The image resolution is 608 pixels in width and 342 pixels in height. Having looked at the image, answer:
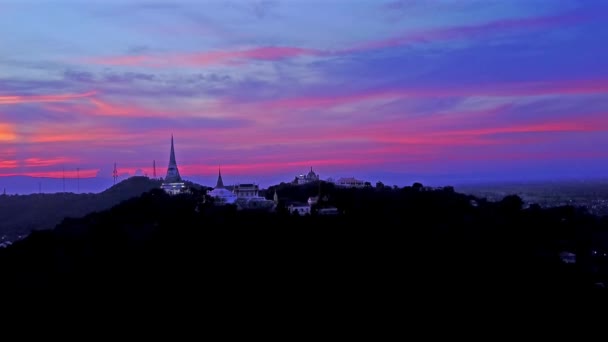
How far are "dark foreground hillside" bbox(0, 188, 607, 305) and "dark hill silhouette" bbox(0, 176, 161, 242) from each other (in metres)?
69.5

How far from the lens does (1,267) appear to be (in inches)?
1501

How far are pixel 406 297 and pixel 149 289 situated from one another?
30.9 ft

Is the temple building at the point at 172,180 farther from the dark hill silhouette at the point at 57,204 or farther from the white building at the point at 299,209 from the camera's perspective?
the white building at the point at 299,209

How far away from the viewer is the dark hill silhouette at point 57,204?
121 meters

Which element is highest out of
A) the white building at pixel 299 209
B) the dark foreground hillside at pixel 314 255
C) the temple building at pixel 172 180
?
the temple building at pixel 172 180

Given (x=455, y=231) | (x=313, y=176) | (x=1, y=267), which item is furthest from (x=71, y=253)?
(x=313, y=176)

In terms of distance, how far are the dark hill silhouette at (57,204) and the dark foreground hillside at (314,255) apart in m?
69.5

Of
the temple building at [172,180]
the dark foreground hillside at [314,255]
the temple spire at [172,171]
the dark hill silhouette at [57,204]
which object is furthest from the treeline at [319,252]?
the dark hill silhouette at [57,204]

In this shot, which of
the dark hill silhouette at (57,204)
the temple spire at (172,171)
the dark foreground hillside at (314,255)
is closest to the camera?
the dark foreground hillside at (314,255)

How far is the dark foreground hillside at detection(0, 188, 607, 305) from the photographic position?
2844 centimetres

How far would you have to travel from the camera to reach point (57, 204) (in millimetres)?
149000

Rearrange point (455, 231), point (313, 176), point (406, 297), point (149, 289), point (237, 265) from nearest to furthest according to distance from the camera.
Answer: point (406, 297) < point (149, 289) < point (237, 265) < point (455, 231) < point (313, 176)

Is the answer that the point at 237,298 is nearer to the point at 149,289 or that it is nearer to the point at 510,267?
→ the point at 149,289

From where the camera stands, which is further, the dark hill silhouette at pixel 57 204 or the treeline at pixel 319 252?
the dark hill silhouette at pixel 57 204
